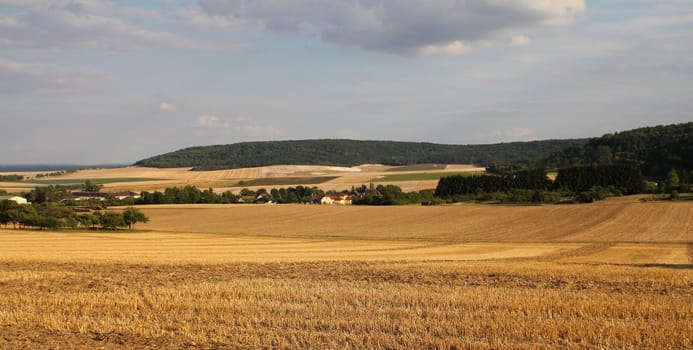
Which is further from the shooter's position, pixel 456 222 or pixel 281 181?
pixel 281 181

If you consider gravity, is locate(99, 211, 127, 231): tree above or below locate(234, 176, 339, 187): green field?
below

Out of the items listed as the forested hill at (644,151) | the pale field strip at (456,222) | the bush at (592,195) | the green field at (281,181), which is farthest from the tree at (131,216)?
the forested hill at (644,151)

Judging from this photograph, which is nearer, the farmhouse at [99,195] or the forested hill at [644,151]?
the forested hill at [644,151]

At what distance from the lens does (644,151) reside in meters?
131

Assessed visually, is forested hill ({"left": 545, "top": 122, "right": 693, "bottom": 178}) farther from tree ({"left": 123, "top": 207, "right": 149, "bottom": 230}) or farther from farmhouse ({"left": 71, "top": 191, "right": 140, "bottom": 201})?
farmhouse ({"left": 71, "top": 191, "right": 140, "bottom": 201})

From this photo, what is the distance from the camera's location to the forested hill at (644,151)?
367 ft

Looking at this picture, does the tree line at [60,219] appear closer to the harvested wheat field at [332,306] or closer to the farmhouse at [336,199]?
the harvested wheat field at [332,306]

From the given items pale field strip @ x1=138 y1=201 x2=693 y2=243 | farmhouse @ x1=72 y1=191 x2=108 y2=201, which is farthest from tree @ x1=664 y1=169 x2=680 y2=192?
farmhouse @ x1=72 y1=191 x2=108 y2=201

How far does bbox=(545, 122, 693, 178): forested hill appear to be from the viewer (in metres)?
112

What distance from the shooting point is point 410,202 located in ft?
341

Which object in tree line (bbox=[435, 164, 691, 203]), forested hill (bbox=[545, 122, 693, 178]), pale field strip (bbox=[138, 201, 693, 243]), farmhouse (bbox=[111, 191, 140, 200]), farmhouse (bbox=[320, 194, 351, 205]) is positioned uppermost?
forested hill (bbox=[545, 122, 693, 178])

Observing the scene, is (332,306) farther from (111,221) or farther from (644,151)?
(644,151)

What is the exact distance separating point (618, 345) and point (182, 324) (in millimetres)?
8121

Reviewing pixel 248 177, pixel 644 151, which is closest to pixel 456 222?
pixel 644 151
